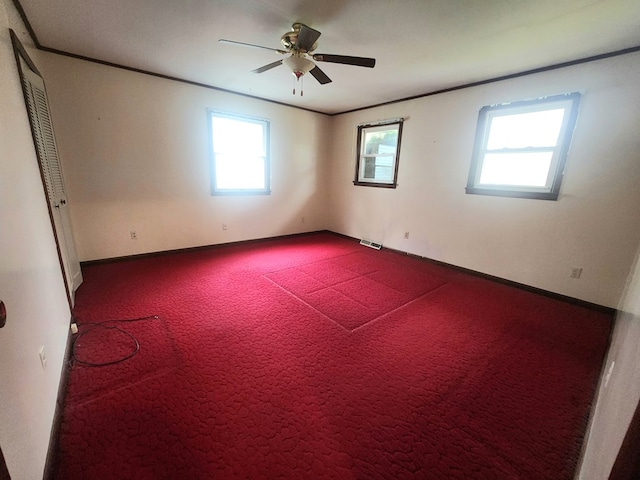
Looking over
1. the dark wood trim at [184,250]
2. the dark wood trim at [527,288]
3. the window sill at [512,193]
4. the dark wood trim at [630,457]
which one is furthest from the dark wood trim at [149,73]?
the dark wood trim at [630,457]

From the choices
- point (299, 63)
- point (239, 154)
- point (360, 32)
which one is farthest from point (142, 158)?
point (360, 32)

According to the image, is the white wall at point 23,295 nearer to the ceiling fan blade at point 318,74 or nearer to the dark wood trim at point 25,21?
the dark wood trim at point 25,21

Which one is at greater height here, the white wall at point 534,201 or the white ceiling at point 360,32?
the white ceiling at point 360,32

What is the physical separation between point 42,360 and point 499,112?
182 inches

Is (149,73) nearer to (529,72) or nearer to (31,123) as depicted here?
(31,123)

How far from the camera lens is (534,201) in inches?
118

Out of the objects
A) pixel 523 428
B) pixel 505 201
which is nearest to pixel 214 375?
pixel 523 428

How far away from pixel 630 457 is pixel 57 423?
2163mm

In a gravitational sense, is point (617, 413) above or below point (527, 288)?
above

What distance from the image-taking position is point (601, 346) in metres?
2.13

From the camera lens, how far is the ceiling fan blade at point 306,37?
1.94 meters

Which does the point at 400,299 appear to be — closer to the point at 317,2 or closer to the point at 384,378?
the point at 384,378

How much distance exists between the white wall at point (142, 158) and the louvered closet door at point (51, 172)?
32cm

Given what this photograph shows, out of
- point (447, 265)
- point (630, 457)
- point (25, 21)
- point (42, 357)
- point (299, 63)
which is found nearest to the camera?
point (630, 457)
